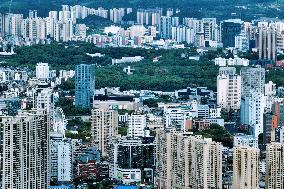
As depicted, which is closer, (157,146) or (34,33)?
(157,146)

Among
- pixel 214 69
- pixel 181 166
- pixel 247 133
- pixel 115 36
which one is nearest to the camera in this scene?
pixel 181 166

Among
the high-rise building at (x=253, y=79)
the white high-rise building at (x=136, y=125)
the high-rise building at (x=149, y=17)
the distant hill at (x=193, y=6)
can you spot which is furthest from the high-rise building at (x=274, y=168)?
the distant hill at (x=193, y=6)

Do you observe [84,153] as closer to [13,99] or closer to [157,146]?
[157,146]

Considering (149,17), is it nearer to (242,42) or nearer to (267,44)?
(242,42)

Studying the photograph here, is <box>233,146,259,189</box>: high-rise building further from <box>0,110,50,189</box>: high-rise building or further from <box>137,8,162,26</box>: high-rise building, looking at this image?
<box>137,8,162,26</box>: high-rise building

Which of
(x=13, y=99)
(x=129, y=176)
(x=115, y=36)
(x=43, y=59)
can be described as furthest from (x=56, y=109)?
(x=115, y=36)

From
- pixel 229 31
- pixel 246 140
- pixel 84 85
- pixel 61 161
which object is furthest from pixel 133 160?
pixel 229 31

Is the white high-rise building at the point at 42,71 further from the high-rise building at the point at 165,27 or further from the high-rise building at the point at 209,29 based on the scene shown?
the high-rise building at the point at 165,27
